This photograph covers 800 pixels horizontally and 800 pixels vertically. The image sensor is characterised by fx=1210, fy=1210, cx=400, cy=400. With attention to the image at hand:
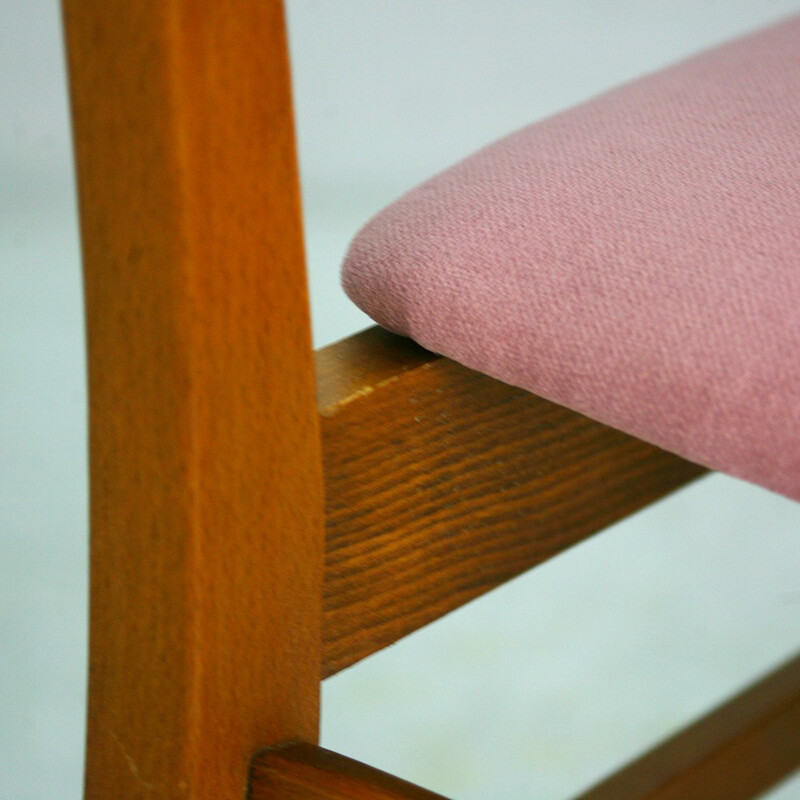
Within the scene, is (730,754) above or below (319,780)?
below

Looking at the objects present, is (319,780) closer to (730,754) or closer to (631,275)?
(631,275)

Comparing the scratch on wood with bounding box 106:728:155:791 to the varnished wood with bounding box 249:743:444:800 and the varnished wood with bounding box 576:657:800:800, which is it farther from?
Result: the varnished wood with bounding box 576:657:800:800

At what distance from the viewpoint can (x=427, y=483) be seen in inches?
9.9

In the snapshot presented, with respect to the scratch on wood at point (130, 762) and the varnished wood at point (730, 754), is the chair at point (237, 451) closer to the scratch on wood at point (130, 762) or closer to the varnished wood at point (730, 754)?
the scratch on wood at point (130, 762)

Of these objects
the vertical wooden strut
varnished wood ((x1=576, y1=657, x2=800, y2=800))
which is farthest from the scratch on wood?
varnished wood ((x1=576, y1=657, x2=800, y2=800))

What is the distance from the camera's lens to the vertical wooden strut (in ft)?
0.62

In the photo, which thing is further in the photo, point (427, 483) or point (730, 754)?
point (730, 754)

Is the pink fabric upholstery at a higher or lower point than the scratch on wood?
higher

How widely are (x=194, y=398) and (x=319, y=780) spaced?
0.08 m

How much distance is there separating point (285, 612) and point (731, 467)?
0.09m

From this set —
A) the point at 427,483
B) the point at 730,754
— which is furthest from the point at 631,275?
the point at 730,754

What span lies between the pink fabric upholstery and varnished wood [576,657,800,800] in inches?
11.3

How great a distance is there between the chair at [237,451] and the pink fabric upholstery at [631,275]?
2cm

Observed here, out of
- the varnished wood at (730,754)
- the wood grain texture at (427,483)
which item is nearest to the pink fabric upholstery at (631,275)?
the wood grain texture at (427,483)
